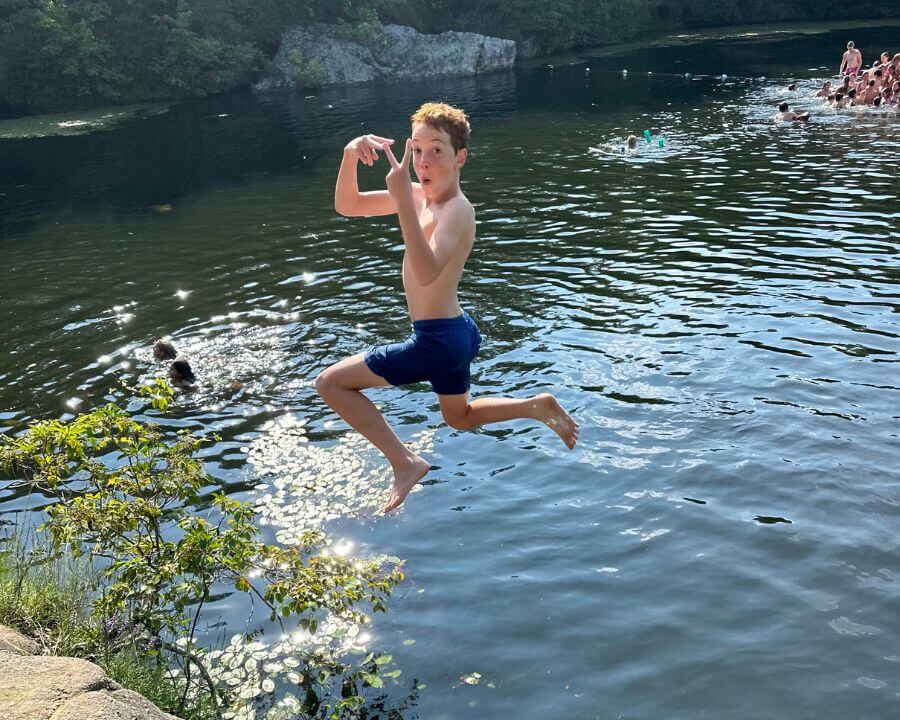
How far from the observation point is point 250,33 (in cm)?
5184

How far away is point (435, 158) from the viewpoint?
6172mm

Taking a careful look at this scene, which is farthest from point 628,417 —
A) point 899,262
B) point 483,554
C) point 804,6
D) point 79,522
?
point 804,6

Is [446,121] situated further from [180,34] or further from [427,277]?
[180,34]

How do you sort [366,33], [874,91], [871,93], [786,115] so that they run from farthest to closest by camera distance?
[366,33]
[871,93]
[874,91]
[786,115]

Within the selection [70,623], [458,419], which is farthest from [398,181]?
[70,623]

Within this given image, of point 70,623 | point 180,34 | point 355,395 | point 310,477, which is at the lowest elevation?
point 310,477

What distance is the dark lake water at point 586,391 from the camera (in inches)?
258

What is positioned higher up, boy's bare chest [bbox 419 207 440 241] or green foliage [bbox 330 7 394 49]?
green foliage [bbox 330 7 394 49]

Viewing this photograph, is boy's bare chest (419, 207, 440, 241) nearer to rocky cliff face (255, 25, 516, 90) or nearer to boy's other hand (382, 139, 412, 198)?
boy's other hand (382, 139, 412, 198)

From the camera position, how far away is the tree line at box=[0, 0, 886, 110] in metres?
45.1

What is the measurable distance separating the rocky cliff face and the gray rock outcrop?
4968 cm

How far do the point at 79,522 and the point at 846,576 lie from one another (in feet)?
18.5

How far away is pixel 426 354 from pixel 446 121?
63.5 inches

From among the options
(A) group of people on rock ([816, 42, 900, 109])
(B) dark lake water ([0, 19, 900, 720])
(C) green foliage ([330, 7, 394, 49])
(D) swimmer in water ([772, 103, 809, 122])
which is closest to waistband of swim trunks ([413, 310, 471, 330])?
(B) dark lake water ([0, 19, 900, 720])
